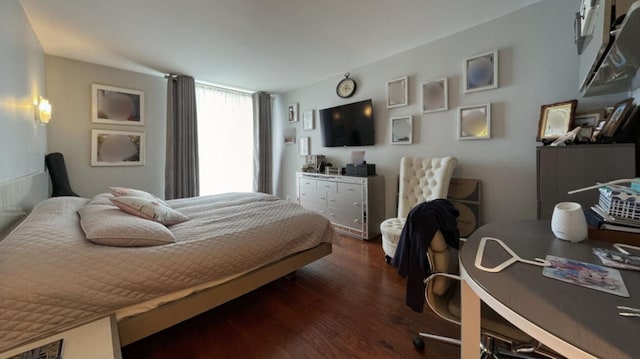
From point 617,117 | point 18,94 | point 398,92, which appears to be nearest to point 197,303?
point 18,94

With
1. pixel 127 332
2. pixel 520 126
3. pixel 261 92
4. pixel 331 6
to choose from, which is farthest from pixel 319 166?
pixel 127 332

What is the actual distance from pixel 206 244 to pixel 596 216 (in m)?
2.24

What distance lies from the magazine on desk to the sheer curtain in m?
4.61

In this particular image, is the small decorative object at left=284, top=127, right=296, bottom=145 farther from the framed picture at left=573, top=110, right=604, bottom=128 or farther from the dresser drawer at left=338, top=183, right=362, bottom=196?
the framed picture at left=573, top=110, right=604, bottom=128

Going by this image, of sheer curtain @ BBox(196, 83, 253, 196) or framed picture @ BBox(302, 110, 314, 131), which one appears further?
framed picture @ BBox(302, 110, 314, 131)

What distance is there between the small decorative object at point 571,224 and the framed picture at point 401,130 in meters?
2.22

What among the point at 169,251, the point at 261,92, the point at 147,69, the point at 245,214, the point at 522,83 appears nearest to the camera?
the point at 169,251

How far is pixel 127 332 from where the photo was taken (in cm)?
134

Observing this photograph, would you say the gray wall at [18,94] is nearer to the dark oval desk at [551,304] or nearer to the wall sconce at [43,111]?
the wall sconce at [43,111]

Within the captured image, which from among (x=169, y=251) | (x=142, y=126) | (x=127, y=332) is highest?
(x=142, y=126)

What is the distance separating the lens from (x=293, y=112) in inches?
197

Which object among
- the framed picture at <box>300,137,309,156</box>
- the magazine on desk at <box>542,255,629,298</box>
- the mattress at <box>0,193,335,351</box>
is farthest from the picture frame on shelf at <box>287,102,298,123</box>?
the magazine on desk at <box>542,255,629,298</box>

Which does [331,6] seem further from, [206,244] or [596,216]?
[596,216]

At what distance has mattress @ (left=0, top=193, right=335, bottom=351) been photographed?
1095mm
